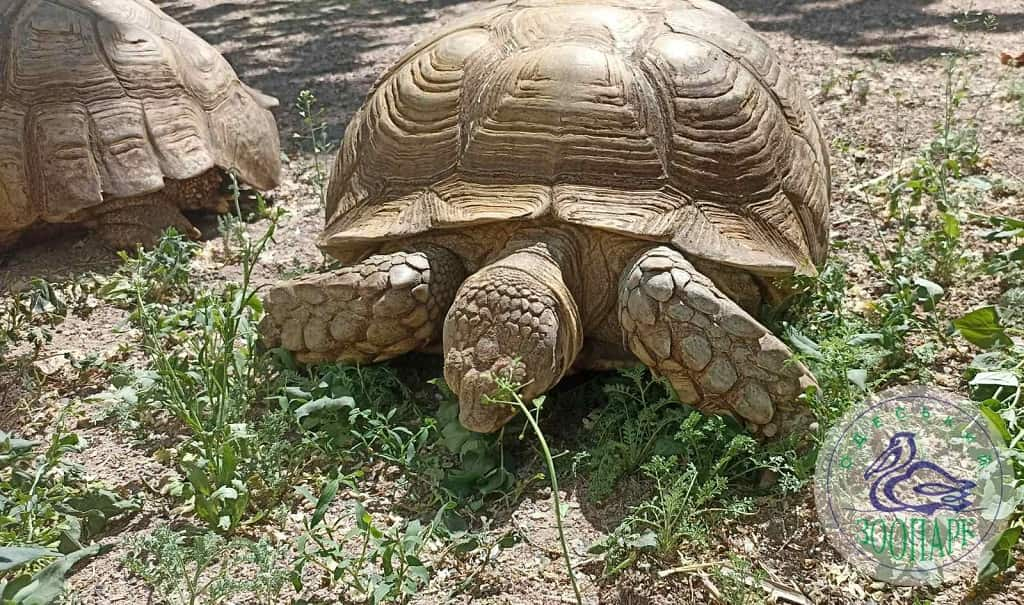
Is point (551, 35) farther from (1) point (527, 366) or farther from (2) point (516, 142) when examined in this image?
(1) point (527, 366)

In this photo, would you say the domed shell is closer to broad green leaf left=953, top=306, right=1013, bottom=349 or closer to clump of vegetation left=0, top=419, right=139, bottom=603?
broad green leaf left=953, top=306, right=1013, bottom=349

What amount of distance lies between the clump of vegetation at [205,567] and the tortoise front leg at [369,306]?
0.87 metres

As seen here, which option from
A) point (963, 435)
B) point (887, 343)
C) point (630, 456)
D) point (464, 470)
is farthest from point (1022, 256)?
point (464, 470)

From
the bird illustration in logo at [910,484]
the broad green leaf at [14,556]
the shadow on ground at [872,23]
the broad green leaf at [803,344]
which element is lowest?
the bird illustration in logo at [910,484]

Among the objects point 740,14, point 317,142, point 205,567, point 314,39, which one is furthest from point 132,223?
point 740,14

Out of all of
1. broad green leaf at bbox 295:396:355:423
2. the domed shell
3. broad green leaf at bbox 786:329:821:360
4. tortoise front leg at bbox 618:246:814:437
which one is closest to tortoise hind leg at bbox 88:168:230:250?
the domed shell

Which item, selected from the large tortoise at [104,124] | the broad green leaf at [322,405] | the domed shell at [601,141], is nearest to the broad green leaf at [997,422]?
the domed shell at [601,141]

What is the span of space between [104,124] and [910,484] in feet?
13.6

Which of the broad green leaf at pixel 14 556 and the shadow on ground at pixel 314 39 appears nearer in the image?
the broad green leaf at pixel 14 556

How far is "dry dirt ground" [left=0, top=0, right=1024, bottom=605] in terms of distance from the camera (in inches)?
101

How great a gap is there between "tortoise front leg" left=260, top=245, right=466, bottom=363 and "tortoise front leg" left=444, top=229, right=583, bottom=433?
27cm

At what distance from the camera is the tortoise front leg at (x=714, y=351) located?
2857 mm

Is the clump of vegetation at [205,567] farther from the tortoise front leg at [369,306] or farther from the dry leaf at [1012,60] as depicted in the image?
the dry leaf at [1012,60]

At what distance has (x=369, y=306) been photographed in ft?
10.6
